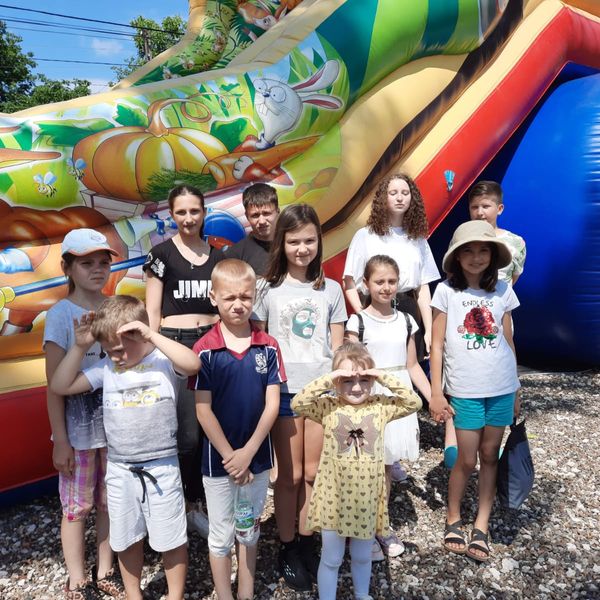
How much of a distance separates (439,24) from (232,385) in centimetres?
333

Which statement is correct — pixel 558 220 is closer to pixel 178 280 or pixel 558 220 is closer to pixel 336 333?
pixel 336 333

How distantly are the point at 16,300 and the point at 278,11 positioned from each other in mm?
5234

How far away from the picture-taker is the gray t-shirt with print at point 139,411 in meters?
1.87

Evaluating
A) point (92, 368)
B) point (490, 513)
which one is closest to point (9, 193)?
point (92, 368)

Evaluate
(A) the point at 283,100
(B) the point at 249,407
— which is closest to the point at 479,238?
(B) the point at 249,407

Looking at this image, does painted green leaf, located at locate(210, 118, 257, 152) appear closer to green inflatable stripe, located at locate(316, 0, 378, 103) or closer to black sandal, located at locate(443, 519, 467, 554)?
green inflatable stripe, located at locate(316, 0, 378, 103)

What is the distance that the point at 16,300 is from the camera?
8.69 feet

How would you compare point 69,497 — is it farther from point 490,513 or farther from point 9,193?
point 490,513

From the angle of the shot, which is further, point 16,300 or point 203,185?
point 203,185

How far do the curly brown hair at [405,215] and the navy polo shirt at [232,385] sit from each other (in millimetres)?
1208

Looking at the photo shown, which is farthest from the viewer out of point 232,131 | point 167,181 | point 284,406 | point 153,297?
point 232,131

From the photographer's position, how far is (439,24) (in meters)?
3.97

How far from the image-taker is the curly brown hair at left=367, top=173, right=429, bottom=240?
287cm

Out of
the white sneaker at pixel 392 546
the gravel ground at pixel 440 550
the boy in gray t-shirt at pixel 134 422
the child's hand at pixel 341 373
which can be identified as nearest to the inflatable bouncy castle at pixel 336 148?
the gravel ground at pixel 440 550
